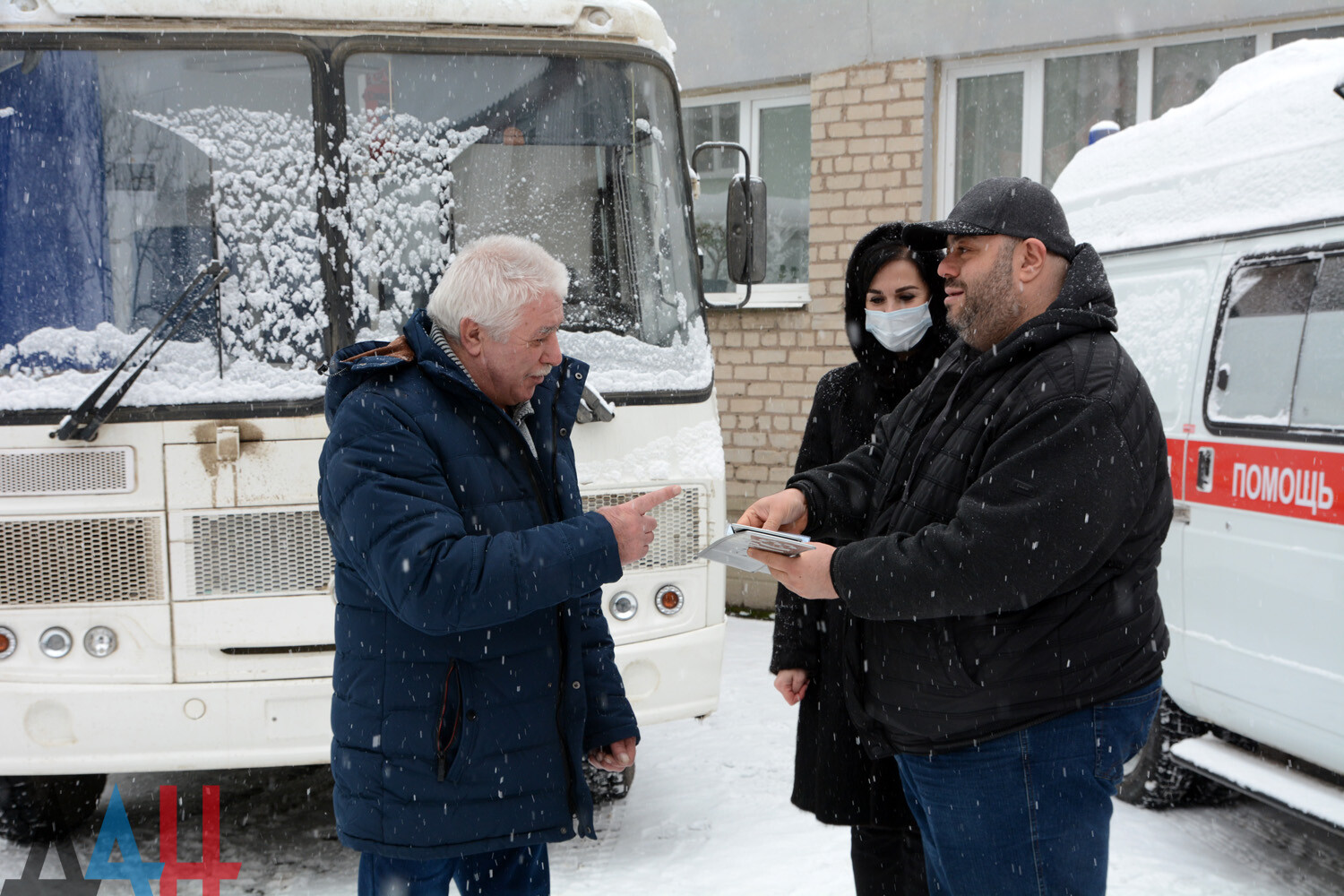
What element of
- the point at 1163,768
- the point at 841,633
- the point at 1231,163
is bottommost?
the point at 1163,768

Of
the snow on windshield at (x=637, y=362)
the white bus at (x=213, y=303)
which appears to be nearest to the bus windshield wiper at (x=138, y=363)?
the white bus at (x=213, y=303)

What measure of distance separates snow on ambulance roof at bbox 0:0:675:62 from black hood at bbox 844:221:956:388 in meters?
1.42

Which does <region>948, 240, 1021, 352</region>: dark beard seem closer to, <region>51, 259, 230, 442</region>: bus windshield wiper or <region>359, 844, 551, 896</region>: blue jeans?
<region>359, 844, 551, 896</region>: blue jeans

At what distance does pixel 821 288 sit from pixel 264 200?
4809 millimetres

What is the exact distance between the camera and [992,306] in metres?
2.22

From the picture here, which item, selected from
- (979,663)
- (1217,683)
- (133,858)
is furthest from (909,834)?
(133,858)

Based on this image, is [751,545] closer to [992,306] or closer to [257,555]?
[992,306]

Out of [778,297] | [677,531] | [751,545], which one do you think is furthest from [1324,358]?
[778,297]

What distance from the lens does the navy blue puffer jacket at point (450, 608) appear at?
6.86ft

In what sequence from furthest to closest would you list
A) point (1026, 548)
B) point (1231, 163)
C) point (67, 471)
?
point (1231, 163)
point (67, 471)
point (1026, 548)

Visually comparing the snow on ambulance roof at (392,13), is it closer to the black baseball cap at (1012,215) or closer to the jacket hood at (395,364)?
the jacket hood at (395,364)

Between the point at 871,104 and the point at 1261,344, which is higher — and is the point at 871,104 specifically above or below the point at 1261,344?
above

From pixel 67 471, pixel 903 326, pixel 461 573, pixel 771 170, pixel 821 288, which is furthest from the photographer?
pixel 771 170

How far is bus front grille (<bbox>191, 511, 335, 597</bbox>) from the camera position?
3600 mm
